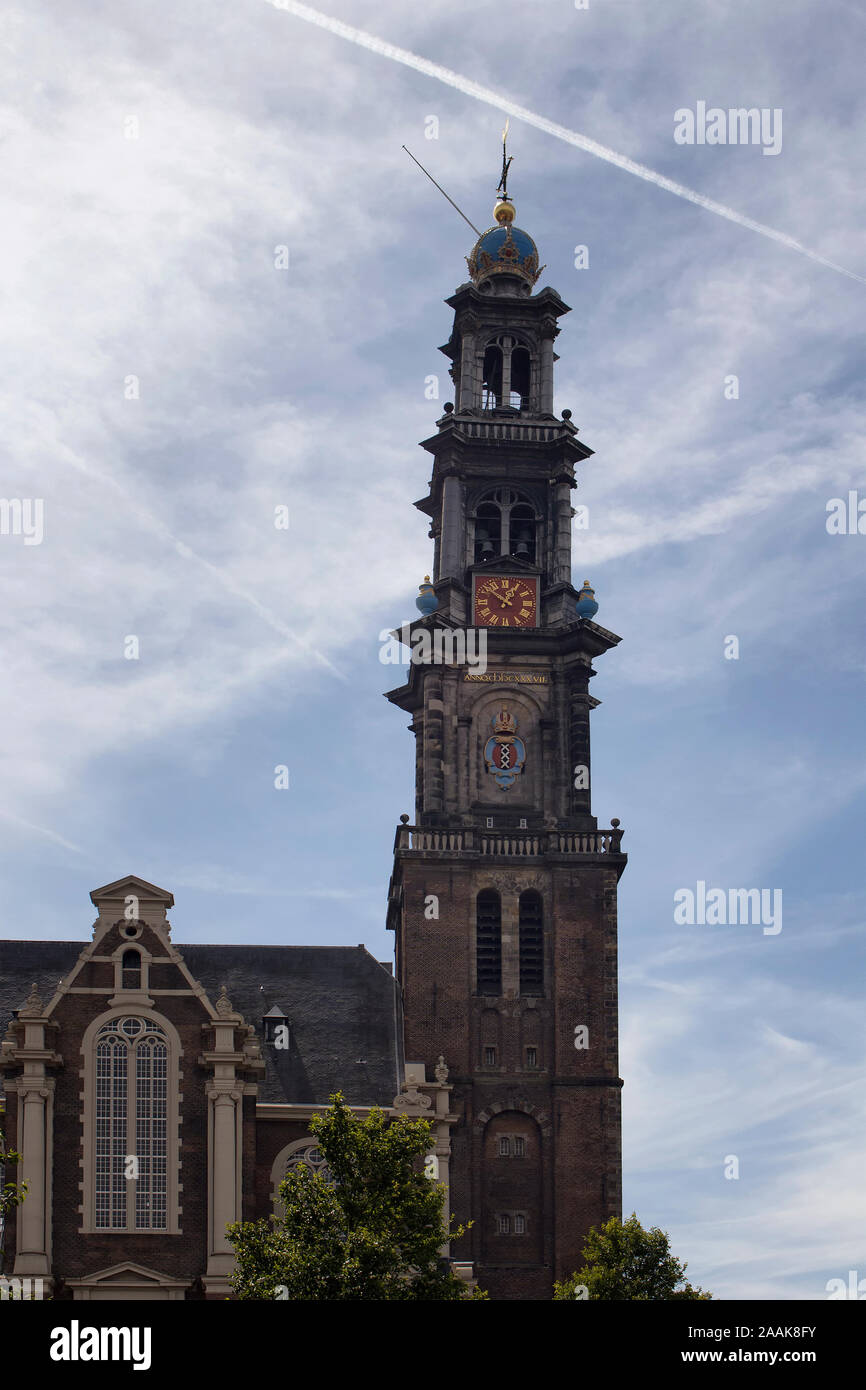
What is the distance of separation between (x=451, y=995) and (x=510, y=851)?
6390 millimetres

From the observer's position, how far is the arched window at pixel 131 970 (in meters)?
64.0

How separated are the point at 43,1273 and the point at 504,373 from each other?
47196 millimetres

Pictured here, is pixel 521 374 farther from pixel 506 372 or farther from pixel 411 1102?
pixel 411 1102

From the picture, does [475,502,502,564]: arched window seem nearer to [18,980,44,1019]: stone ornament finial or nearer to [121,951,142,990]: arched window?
[121,951,142,990]: arched window

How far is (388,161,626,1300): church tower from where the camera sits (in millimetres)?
74375

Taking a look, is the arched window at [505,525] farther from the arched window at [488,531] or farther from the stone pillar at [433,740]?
the stone pillar at [433,740]

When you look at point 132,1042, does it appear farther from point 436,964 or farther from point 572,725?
point 572,725

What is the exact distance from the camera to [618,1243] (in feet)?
203

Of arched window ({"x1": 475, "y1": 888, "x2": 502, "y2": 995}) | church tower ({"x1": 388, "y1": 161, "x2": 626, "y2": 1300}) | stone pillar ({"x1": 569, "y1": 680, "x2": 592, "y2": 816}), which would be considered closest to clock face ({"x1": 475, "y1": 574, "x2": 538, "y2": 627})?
church tower ({"x1": 388, "y1": 161, "x2": 626, "y2": 1300})

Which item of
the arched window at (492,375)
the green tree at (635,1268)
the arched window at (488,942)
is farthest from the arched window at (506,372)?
the green tree at (635,1268)

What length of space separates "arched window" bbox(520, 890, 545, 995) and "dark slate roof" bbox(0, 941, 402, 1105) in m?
5.17
